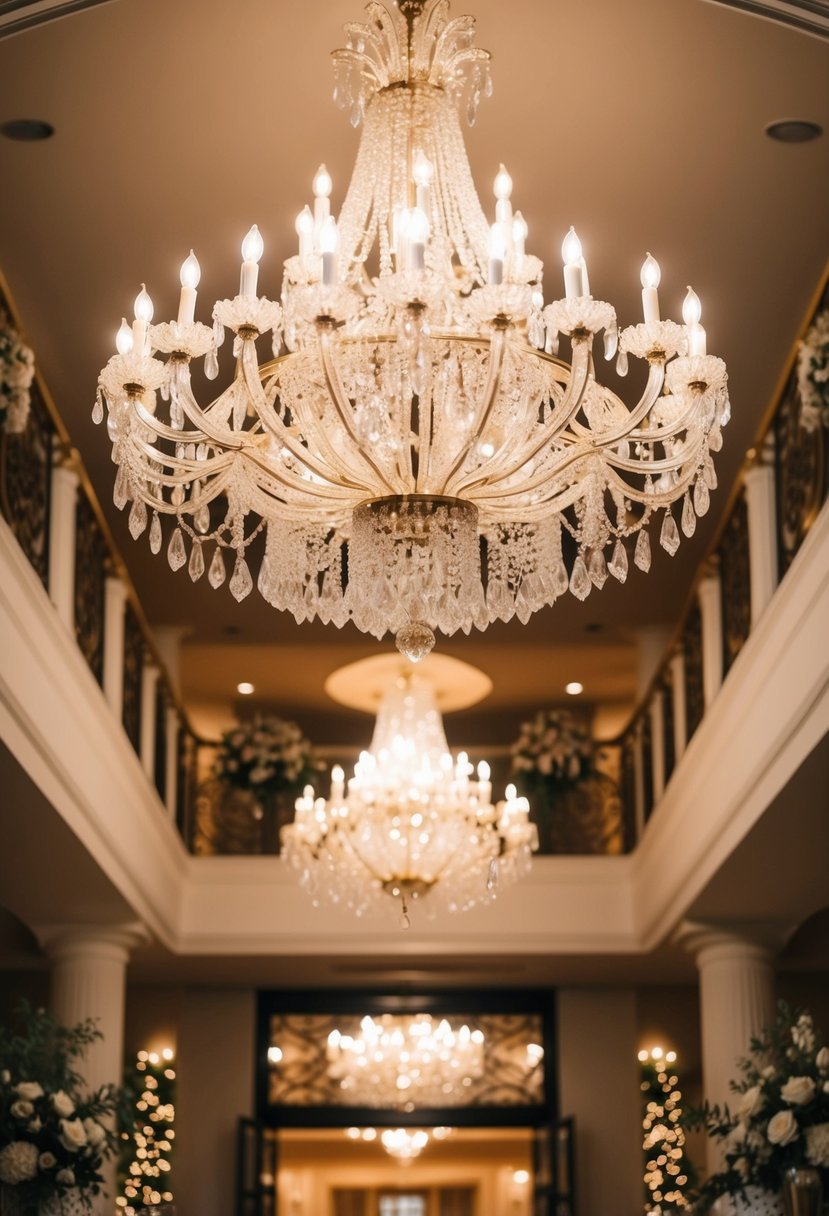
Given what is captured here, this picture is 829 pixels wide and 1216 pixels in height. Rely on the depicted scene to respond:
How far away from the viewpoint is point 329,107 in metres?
7.67

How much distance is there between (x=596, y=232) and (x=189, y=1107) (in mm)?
9172

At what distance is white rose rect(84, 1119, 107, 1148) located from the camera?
7957mm

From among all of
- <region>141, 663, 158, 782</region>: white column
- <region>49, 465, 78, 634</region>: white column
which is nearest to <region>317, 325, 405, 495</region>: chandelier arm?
<region>49, 465, 78, 634</region>: white column

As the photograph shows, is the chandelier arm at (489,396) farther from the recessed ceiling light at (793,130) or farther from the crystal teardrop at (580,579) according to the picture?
the recessed ceiling light at (793,130)

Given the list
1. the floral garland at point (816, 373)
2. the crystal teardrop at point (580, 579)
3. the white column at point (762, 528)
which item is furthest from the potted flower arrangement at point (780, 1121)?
the crystal teardrop at point (580, 579)

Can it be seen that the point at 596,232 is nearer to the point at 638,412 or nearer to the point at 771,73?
the point at 771,73

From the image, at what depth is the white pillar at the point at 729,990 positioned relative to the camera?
1151 centimetres

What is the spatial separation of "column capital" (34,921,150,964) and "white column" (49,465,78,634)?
3319mm

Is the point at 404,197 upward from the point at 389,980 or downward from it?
upward

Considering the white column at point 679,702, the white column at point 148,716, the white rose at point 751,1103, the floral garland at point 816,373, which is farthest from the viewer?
the white column at point 148,716

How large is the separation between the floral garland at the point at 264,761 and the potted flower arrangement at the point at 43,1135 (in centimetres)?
598

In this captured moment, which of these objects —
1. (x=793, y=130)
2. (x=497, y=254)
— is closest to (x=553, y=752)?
(x=793, y=130)

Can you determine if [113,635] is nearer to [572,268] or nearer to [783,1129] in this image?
[783,1129]

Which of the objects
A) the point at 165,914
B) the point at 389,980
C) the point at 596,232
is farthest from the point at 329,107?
the point at 389,980
